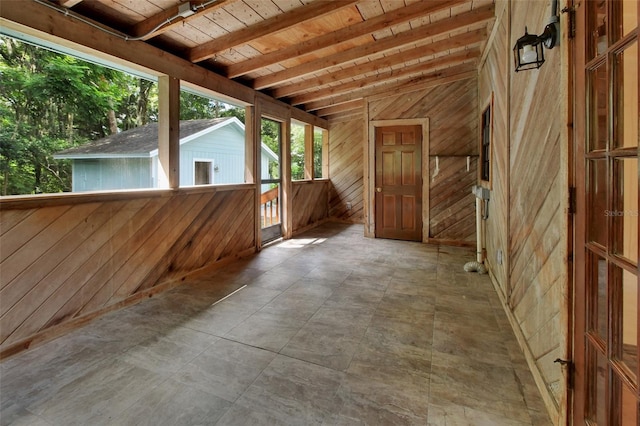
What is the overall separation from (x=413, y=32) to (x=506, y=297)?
3083 millimetres

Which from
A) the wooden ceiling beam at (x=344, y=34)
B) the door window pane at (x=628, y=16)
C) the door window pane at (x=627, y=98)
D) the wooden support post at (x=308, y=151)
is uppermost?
the wooden ceiling beam at (x=344, y=34)

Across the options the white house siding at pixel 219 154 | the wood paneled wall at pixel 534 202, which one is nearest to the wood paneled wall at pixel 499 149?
the wood paneled wall at pixel 534 202

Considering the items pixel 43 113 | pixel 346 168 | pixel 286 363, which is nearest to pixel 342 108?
pixel 346 168

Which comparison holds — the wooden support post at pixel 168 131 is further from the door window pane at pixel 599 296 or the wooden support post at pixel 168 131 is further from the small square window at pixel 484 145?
the small square window at pixel 484 145

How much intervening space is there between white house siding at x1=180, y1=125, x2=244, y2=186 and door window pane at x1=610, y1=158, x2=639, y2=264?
5581mm

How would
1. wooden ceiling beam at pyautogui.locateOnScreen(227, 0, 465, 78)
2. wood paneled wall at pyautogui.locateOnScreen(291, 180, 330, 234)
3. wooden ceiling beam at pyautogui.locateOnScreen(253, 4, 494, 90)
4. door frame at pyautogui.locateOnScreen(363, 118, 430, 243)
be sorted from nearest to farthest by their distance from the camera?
wooden ceiling beam at pyautogui.locateOnScreen(227, 0, 465, 78)
wooden ceiling beam at pyautogui.locateOnScreen(253, 4, 494, 90)
door frame at pyautogui.locateOnScreen(363, 118, 430, 243)
wood paneled wall at pyautogui.locateOnScreen(291, 180, 330, 234)

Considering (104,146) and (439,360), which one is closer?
(439,360)

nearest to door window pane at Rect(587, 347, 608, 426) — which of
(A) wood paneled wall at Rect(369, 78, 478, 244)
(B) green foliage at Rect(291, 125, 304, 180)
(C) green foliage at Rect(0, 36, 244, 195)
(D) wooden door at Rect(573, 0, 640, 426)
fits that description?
(D) wooden door at Rect(573, 0, 640, 426)

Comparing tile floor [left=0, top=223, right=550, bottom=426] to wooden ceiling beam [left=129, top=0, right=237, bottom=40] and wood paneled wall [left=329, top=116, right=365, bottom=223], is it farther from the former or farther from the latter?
wood paneled wall [left=329, top=116, right=365, bottom=223]

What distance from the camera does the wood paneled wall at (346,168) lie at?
7582mm

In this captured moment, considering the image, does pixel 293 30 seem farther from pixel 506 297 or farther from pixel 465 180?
pixel 465 180

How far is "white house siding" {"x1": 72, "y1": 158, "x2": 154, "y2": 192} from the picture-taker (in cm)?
273

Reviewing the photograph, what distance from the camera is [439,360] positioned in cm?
208

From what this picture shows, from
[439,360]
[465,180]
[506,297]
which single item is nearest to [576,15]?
[439,360]
